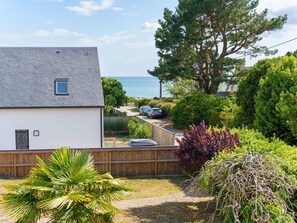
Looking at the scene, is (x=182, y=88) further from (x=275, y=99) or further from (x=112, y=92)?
(x=275, y=99)

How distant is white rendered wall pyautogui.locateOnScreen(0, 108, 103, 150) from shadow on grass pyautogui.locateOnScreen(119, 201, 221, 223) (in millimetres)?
10642

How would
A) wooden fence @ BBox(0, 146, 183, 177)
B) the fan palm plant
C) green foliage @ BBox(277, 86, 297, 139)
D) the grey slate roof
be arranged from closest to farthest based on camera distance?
1. the fan palm plant
2. green foliage @ BBox(277, 86, 297, 139)
3. wooden fence @ BBox(0, 146, 183, 177)
4. the grey slate roof

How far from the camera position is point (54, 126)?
2061 centimetres

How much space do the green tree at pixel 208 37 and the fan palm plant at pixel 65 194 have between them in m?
26.5

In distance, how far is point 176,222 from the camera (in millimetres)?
9297

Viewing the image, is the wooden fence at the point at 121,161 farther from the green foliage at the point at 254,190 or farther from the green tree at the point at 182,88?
the green tree at the point at 182,88

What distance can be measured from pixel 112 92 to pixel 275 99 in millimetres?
29286

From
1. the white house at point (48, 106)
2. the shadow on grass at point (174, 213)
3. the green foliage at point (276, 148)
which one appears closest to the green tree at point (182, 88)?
the white house at point (48, 106)

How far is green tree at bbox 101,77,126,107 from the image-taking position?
39.3 m

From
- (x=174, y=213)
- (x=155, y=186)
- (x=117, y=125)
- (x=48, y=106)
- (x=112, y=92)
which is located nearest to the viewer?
(x=174, y=213)

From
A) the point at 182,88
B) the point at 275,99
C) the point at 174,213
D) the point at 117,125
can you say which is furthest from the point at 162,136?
the point at 182,88

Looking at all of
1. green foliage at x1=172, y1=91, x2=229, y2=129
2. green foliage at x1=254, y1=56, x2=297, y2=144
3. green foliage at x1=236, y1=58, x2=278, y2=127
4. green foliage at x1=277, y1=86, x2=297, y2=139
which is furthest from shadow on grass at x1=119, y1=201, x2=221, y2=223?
green foliage at x1=172, y1=91, x2=229, y2=129

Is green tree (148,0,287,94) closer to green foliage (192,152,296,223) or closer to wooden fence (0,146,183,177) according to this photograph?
wooden fence (0,146,183,177)

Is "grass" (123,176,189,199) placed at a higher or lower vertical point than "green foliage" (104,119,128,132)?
lower
